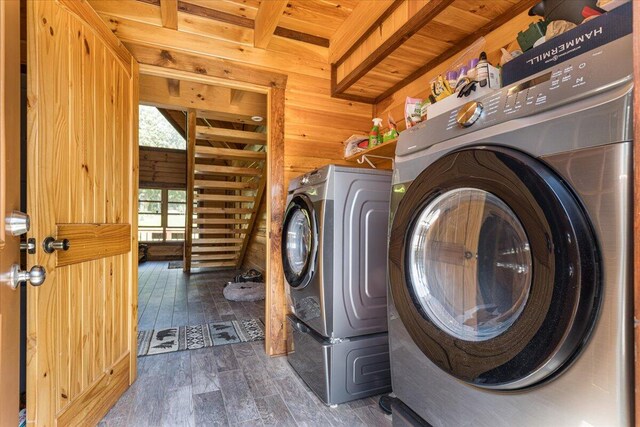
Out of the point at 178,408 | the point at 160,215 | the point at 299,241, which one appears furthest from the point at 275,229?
the point at 160,215

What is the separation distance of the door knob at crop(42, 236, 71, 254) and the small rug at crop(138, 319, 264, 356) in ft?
4.42

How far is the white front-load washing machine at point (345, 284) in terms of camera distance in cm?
151

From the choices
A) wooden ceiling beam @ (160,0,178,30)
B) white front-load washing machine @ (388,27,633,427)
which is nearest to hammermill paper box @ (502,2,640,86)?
white front-load washing machine @ (388,27,633,427)

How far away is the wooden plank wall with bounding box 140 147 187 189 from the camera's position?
278 inches

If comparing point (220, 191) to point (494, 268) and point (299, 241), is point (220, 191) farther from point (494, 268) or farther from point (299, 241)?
point (494, 268)

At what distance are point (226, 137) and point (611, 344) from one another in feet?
13.0

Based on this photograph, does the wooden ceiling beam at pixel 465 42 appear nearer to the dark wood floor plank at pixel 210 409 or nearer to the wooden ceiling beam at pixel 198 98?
the wooden ceiling beam at pixel 198 98

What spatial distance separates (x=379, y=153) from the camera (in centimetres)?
214

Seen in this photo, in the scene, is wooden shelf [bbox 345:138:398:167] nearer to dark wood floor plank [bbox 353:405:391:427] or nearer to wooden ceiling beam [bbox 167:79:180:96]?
dark wood floor plank [bbox 353:405:391:427]

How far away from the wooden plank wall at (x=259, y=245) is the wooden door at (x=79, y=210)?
307 centimetres

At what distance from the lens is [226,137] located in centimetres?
387

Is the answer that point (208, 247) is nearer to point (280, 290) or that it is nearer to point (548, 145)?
point (280, 290)

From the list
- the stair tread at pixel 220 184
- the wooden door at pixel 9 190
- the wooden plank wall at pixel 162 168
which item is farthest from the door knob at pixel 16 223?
the wooden plank wall at pixel 162 168

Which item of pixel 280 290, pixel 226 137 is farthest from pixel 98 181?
pixel 226 137
